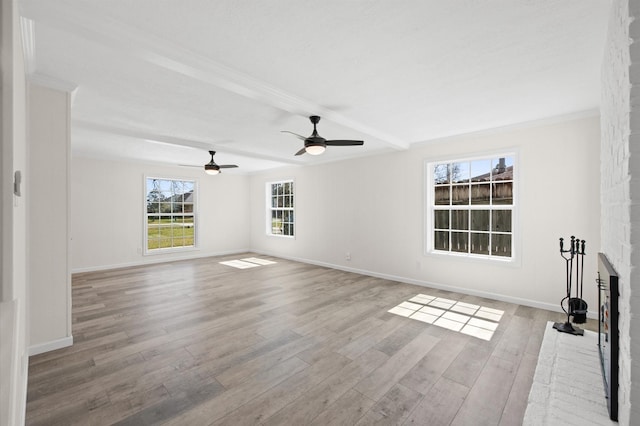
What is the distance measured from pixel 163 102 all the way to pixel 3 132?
7.88ft

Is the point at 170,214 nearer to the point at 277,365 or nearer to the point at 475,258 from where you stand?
the point at 277,365

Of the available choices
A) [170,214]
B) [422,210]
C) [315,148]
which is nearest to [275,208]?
[170,214]

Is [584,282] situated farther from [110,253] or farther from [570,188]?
[110,253]

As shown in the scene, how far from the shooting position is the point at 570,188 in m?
3.62

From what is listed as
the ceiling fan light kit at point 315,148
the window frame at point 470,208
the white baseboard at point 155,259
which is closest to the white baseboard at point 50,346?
the ceiling fan light kit at point 315,148

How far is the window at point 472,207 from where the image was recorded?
14.0ft

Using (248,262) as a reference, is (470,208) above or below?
above

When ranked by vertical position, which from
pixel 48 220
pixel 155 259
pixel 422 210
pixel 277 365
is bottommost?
pixel 277 365

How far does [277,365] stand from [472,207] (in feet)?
12.4

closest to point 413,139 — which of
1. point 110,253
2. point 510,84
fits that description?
point 510,84

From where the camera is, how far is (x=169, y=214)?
762cm

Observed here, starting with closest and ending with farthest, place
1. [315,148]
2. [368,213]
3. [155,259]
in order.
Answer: [315,148] < [368,213] < [155,259]

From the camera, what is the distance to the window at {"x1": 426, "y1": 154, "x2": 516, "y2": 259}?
4254 millimetres

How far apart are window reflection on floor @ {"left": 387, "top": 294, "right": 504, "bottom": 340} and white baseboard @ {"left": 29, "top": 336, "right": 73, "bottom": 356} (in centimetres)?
353
